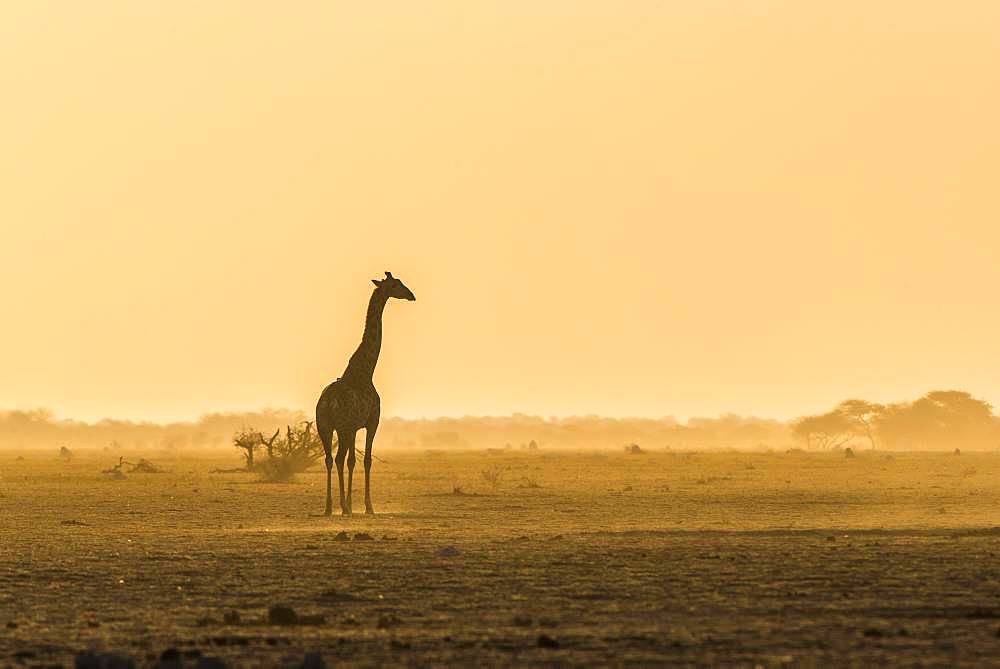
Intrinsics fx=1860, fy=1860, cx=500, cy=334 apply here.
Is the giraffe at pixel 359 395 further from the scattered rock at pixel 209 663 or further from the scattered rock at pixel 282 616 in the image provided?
the scattered rock at pixel 209 663

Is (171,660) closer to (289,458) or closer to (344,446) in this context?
(344,446)

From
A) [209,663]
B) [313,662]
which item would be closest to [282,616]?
[209,663]

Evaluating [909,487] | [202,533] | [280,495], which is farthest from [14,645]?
[909,487]

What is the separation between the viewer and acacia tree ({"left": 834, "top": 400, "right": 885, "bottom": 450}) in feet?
516

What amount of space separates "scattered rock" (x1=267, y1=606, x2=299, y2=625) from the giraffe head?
1810 centimetres

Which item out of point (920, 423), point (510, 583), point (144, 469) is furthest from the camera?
point (920, 423)

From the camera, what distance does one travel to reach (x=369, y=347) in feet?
116

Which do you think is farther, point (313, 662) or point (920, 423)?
point (920, 423)

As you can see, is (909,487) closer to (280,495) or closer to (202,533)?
(280,495)

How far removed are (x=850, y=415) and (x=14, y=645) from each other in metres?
145

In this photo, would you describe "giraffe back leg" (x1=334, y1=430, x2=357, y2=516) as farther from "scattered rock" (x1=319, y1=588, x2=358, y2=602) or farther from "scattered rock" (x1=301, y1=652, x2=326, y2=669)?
"scattered rock" (x1=301, y1=652, x2=326, y2=669)

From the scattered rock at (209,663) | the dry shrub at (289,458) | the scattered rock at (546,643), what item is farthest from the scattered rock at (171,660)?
the dry shrub at (289,458)

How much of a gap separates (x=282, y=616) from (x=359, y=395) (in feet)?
57.3

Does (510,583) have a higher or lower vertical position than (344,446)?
lower
